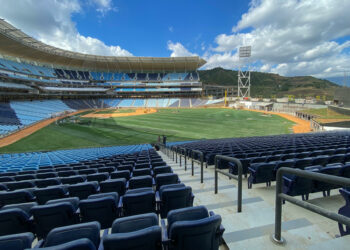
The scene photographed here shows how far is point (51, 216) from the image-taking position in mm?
2924

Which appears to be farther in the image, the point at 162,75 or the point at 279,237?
the point at 162,75

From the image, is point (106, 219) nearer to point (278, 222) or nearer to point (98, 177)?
point (98, 177)

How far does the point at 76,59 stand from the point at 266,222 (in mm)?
83924

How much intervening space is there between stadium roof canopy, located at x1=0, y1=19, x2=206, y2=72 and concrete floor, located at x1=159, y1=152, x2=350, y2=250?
168 feet

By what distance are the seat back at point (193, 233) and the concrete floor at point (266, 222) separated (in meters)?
0.67

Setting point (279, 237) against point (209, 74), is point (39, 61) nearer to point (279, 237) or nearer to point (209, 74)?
point (279, 237)

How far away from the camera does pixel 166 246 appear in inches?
85.0

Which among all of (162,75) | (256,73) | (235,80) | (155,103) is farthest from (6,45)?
(256,73)

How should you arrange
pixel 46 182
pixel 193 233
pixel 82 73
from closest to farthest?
pixel 193 233, pixel 46 182, pixel 82 73

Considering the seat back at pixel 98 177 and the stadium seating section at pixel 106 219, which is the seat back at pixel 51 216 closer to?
the stadium seating section at pixel 106 219

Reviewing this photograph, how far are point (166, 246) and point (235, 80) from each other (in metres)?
189

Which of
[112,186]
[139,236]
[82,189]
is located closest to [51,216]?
[82,189]

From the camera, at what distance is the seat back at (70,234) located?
205cm

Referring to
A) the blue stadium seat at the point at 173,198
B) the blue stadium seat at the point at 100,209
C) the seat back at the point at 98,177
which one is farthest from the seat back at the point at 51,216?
the seat back at the point at 98,177
